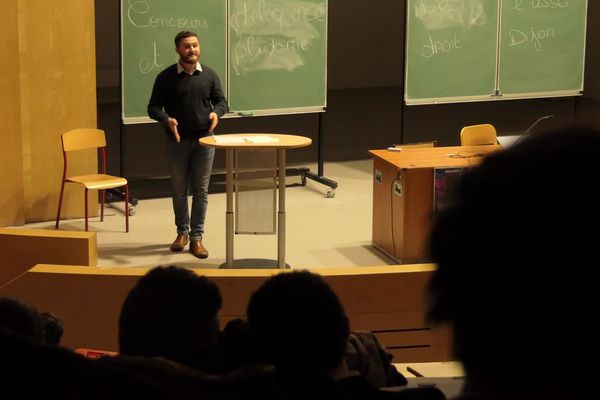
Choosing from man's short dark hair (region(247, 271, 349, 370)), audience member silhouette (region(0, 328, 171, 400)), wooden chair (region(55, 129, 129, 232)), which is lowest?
wooden chair (region(55, 129, 129, 232))

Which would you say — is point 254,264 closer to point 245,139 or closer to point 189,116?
point 245,139

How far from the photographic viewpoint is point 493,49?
10.5m

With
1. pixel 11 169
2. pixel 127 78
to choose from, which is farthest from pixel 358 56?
pixel 11 169

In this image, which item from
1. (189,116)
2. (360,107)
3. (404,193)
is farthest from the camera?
(360,107)

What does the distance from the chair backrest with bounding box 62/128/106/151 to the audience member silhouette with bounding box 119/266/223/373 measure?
21.6 feet

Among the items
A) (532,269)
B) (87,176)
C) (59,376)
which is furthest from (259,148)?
(532,269)

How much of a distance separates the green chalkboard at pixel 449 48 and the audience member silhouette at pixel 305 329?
8255mm

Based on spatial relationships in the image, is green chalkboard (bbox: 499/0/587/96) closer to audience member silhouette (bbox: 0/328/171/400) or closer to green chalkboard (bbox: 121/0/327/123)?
green chalkboard (bbox: 121/0/327/123)

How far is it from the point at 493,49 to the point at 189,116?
398cm

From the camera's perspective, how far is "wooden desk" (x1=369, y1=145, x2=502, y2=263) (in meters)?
7.65

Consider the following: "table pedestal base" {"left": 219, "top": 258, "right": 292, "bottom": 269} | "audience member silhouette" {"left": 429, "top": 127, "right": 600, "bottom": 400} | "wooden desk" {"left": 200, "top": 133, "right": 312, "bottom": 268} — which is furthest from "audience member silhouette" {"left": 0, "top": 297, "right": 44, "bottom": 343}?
"table pedestal base" {"left": 219, "top": 258, "right": 292, "bottom": 269}

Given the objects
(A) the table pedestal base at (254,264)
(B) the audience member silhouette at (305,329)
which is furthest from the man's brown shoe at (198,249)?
(B) the audience member silhouette at (305,329)

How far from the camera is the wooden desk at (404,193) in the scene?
765 cm

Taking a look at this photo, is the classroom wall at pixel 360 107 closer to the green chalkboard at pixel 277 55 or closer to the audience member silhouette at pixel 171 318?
the green chalkboard at pixel 277 55
